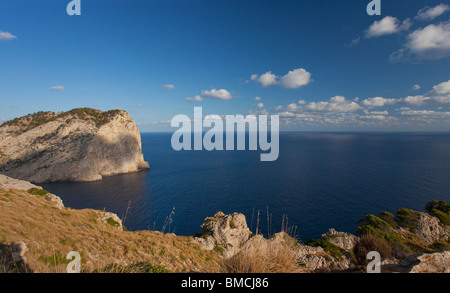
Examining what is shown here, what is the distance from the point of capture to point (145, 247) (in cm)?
1288

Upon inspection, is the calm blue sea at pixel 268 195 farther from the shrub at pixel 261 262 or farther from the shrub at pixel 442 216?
the shrub at pixel 261 262

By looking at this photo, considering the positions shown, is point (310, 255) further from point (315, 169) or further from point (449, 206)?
point (315, 169)

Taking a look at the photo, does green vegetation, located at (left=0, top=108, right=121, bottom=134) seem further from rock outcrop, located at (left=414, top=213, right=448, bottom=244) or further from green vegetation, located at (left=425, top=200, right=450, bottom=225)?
green vegetation, located at (left=425, top=200, right=450, bottom=225)

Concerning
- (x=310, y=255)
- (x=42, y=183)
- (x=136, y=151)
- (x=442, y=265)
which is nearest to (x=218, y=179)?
(x=136, y=151)

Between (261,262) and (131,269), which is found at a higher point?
(261,262)

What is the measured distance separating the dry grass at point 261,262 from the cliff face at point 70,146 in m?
84.4

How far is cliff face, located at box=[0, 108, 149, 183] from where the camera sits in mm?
68688

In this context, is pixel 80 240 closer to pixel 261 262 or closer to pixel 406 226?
pixel 261 262

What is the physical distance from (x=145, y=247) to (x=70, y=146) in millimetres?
84007

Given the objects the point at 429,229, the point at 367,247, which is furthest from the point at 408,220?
the point at 367,247

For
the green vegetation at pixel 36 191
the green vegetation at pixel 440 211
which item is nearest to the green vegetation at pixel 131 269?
the green vegetation at pixel 36 191

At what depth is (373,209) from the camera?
147ft

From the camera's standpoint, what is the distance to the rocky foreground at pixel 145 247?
533 cm
